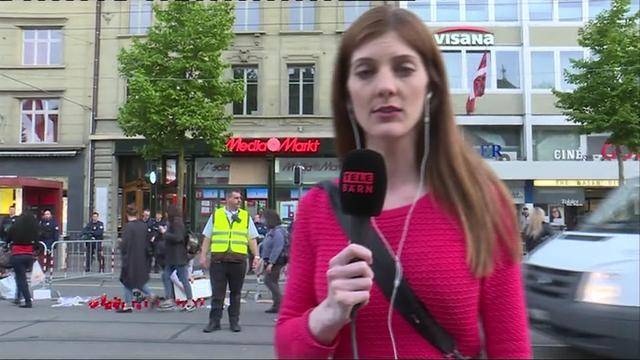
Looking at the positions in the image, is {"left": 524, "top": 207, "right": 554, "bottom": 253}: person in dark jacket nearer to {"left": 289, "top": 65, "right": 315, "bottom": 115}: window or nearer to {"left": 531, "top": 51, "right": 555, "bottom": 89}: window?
{"left": 289, "top": 65, "right": 315, "bottom": 115}: window

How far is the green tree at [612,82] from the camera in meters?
21.6

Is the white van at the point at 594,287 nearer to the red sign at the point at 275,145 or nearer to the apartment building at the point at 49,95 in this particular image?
the red sign at the point at 275,145

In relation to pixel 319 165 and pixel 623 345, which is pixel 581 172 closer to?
pixel 319 165

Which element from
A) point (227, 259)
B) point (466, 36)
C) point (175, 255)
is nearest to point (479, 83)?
point (466, 36)

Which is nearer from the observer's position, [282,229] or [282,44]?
[282,229]

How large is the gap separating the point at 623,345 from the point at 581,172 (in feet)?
74.9

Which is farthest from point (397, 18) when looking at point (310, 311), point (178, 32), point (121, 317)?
point (178, 32)

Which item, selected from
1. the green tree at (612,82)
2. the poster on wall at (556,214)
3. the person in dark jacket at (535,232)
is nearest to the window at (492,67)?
the green tree at (612,82)

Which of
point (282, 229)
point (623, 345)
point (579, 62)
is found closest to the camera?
point (623, 345)

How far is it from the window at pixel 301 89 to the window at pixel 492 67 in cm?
619

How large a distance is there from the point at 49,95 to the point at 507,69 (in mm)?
19976

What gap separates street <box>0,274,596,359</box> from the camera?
298 inches

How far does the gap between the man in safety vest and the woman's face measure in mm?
7985

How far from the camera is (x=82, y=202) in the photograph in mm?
27281
